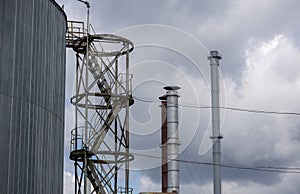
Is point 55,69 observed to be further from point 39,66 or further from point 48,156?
point 48,156

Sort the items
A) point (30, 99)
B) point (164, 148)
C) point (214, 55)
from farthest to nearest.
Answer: point (214, 55), point (164, 148), point (30, 99)

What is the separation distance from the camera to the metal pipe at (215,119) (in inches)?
1535

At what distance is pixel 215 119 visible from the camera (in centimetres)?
3975

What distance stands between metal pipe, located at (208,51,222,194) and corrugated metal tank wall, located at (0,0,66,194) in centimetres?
1732

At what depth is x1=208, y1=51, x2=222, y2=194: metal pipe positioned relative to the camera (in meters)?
39.0

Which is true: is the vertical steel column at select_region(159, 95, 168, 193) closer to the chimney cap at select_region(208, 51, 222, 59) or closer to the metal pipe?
the metal pipe

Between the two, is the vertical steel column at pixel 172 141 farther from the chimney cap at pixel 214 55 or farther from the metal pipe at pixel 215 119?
the chimney cap at pixel 214 55

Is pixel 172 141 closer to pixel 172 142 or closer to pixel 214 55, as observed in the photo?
pixel 172 142

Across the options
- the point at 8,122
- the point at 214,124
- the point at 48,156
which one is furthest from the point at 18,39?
the point at 214,124

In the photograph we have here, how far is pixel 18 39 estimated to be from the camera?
20.3m

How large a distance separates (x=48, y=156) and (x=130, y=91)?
13.2 metres

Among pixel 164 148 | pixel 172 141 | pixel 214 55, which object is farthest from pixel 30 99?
pixel 214 55

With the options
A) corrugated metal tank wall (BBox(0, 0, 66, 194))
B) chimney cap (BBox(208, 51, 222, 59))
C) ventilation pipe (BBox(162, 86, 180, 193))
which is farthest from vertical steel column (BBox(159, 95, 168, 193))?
corrugated metal tank wall (BBox(0, 0, 66, 194))

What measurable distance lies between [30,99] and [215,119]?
20904 millimetres
